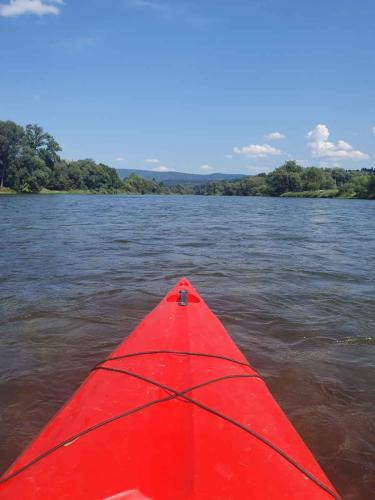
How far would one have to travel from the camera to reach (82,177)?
85.2 meters

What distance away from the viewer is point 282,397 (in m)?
3.36

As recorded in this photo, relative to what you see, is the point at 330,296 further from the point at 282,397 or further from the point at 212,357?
the point at 212,357

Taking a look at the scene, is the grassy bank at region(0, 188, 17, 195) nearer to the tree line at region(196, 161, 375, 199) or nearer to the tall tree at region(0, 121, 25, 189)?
the tall tree at region(0, 121, 25, 189)

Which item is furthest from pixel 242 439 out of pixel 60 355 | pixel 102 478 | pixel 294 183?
A: pixel 294 183

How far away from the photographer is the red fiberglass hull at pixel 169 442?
1.56 metres

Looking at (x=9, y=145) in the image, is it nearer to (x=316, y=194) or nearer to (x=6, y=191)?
(x=6, y=191)

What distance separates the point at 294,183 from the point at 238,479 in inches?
3591

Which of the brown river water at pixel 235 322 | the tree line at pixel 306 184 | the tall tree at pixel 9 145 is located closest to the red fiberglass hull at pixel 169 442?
the brown river water at pixel 235 322

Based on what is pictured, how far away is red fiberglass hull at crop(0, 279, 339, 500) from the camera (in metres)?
1.56

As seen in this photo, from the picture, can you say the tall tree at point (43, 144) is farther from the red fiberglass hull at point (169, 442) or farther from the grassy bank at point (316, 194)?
the red fiberglass hull at point (169, 442)

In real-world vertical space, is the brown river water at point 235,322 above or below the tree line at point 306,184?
below

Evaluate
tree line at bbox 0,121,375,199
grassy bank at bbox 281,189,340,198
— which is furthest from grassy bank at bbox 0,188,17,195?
grassy bank at bbox 281,189,340,198

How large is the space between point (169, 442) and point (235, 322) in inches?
132

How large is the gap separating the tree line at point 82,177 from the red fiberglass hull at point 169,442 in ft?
214
